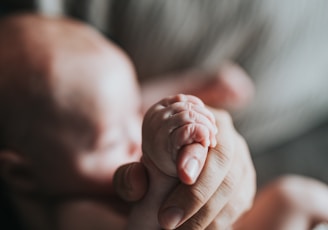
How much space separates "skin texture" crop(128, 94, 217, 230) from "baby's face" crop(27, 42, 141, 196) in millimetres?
226

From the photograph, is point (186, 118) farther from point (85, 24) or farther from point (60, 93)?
point (85, 24)

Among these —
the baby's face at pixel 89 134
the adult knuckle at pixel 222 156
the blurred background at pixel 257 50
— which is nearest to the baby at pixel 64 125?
the baby's face at pixel 89 134

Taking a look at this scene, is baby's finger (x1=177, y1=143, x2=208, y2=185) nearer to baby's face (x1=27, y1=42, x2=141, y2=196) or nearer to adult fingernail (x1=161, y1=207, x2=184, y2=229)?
adult fingernail (x1=161, y1=207, x2=184, y2=229)

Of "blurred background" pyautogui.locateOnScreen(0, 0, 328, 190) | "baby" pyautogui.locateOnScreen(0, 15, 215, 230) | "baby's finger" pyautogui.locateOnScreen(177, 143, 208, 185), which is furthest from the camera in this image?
"blurred background" pyautogui.locateOnScreen(0, 0, 328, 190)

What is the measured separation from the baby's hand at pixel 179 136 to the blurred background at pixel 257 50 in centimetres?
45

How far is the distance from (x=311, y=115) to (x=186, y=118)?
72cm

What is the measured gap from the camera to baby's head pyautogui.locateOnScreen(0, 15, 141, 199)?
880mm

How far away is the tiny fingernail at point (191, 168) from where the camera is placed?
60 cm

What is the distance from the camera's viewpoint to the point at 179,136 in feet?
1.97

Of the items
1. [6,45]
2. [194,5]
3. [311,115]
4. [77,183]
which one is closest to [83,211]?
[77,183]

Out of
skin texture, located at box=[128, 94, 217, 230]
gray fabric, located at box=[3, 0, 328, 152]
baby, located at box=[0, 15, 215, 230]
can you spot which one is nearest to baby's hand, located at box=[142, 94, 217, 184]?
skin texture, located at box=[128, 94, 217, 230]

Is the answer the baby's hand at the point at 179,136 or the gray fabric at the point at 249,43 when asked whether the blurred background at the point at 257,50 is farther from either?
the baby's hand at the point at 179,136

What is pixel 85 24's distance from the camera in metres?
1.05

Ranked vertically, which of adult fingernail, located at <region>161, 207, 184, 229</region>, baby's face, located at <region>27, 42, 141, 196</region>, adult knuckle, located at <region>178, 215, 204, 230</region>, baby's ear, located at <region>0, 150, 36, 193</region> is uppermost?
adult fingernail, located at <region>161, 207, 184, 229</region>
